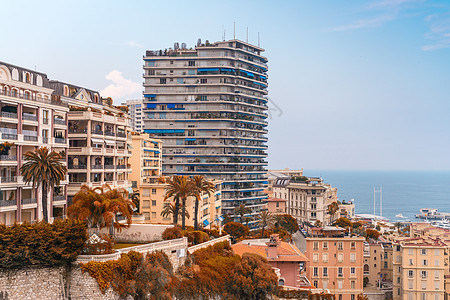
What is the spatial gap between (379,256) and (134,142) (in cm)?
4865

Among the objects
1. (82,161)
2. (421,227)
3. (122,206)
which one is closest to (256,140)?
(421,227)

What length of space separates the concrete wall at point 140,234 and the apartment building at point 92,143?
390 inches

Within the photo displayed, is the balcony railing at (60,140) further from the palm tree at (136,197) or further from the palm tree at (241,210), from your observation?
the palm tree at (241,210)

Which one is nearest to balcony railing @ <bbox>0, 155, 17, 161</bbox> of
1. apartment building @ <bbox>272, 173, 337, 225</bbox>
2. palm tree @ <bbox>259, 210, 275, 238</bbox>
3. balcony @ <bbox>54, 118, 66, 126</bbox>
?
balcony @ <bbox>54, 118, 66, 126</bbox>

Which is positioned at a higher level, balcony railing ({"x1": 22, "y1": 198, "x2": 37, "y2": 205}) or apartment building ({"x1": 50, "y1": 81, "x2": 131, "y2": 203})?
apartment building ({"x1": 50, "y1": 81, "x2": 131, "y2": 203})

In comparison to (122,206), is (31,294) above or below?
below

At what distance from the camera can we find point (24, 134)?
46.9 metres

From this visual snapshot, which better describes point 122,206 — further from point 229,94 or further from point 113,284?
point 229,94

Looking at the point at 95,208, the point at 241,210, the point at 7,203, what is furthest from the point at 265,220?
the point at 7,203

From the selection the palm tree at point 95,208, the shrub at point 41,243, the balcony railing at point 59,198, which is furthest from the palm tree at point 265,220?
the shrub at point 41,243

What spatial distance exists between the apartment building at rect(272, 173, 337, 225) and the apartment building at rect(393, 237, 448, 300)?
59.8m

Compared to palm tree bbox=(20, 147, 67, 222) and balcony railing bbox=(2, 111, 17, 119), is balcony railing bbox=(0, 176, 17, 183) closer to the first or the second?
palm tree bbox=(20, 147, 67, 222)

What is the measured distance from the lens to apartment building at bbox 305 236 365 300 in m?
75.4

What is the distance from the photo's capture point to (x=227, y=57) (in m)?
122
